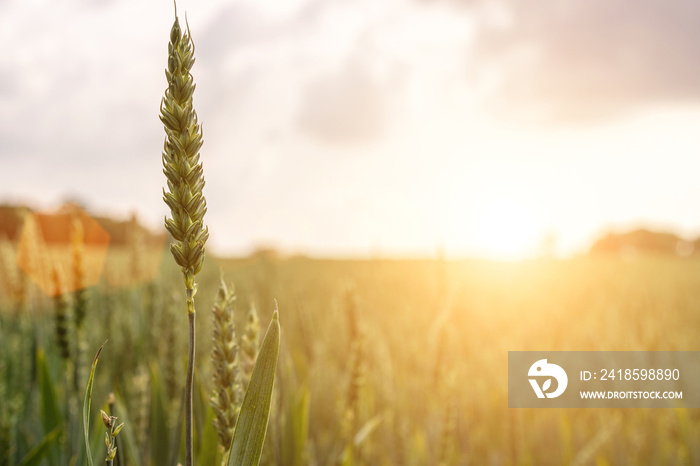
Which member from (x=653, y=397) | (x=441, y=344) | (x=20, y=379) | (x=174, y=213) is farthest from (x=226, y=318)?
(x=653, y=397)

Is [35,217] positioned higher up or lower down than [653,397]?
higher up

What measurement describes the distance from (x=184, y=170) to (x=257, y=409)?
1.21 feet

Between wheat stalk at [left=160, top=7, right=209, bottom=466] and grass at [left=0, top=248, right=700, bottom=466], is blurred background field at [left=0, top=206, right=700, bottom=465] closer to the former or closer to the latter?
grass at [left=0, top=248, right=700, bottom=466]

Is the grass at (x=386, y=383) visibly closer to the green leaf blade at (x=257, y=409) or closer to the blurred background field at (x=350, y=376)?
the blurred background field at (x=350, y=376)

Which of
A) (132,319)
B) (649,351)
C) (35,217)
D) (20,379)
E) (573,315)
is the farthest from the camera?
(573,315)

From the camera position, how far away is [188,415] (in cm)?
57

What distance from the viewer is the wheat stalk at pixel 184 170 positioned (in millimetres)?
556

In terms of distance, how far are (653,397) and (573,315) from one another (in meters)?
3.33

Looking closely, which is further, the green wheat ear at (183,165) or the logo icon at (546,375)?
the logo icon at (546,375)

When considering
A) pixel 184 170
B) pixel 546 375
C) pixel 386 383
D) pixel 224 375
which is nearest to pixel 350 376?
pixel 224 375

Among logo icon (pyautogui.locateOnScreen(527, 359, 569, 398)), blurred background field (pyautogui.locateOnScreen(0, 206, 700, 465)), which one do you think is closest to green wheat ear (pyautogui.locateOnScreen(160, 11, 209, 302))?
blurred background field (pyautogui.locateOnScreen(0, 206, 700, 465))

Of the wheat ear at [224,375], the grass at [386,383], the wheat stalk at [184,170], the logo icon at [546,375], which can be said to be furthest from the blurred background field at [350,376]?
the wheat stalk at [184,170]

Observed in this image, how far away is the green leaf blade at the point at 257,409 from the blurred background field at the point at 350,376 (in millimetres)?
410

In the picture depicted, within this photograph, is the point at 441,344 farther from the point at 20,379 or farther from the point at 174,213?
the point at 20,379
